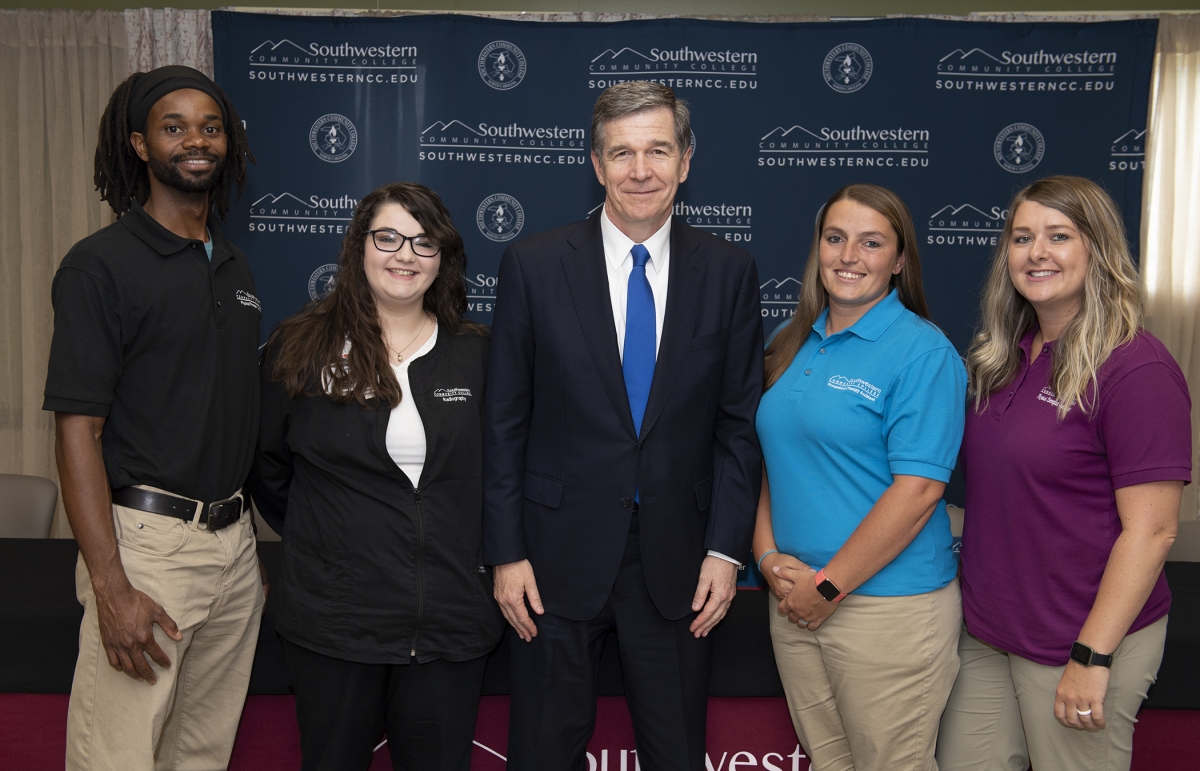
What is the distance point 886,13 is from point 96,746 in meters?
4.40

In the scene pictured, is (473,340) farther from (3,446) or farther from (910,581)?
(3,446)

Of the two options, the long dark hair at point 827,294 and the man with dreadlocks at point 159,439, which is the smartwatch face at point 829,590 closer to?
the long dark hair at point 827,294

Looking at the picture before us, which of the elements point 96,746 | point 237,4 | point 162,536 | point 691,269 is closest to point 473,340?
point 691,269

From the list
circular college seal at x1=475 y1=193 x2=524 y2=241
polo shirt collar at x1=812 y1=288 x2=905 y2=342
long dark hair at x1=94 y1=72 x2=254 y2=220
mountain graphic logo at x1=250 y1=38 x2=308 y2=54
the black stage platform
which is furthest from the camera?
circular college seal at x1=475 y1=193 x2=524 y2=241

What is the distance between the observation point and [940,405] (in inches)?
64.2

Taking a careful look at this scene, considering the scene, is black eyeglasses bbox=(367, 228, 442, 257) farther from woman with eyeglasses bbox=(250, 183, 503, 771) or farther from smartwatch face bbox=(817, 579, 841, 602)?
smartwatch face bbox=(817, 579, 841, 602)

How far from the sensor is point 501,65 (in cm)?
389

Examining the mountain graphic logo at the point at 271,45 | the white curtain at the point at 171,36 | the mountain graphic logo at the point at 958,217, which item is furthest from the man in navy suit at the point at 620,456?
the white curtain at the point at 171,36

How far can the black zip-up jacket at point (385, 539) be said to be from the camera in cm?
167

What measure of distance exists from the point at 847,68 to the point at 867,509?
9.53ft

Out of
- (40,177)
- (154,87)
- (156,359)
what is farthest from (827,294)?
(40,177)

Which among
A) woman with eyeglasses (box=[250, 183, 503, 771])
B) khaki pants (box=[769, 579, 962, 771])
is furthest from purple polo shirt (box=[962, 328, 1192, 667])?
woman with eyeglasses (box=[250, 183, 503, 771])

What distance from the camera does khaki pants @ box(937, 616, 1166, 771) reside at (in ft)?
5.08

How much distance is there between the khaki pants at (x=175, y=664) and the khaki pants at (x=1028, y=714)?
1.64 metres
